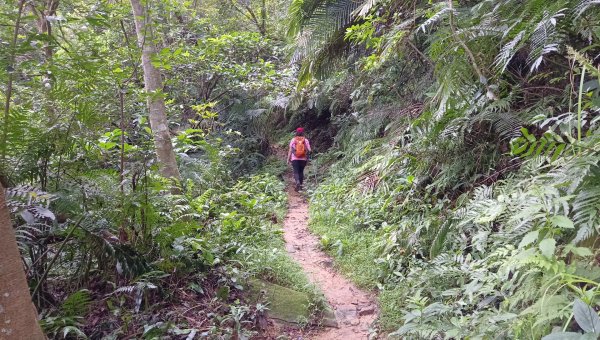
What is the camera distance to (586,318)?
5.03 ft

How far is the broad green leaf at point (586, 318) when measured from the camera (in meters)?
1.49

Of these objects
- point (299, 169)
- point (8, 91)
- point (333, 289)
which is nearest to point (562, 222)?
point (333, 289)

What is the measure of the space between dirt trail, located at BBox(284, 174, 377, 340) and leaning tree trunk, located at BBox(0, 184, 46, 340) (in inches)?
96.8

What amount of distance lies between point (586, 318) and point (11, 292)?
→ 7.16ft

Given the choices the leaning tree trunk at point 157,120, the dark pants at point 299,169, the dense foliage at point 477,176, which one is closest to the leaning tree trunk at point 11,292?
the dense foliage at point 477,176

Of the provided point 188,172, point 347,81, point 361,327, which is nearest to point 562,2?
point 361,327

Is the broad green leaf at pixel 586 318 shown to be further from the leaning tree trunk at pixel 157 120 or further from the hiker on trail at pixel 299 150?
the hiker on trail at pixel 299 150

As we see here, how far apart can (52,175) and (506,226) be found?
3451mm

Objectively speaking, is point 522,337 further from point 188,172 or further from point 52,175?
point 188,172

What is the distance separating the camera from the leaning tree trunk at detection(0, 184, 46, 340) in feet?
5.36

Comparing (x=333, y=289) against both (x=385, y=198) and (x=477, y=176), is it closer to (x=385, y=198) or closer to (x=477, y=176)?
(x=385, y=198)

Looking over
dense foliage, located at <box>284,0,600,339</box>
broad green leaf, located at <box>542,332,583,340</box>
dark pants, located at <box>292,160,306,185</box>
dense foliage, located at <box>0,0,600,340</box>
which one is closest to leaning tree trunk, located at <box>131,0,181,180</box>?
dense foliage, located at <box>0,0,600,340</box>

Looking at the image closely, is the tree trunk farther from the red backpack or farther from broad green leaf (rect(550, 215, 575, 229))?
the red backpack

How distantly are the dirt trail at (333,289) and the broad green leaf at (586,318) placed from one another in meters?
2.27
